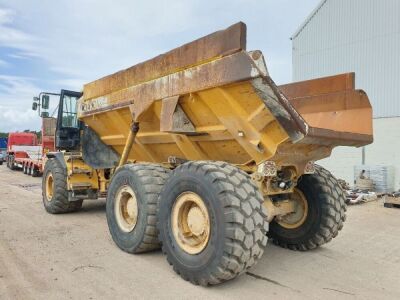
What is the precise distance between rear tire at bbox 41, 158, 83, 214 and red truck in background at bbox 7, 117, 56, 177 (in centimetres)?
564

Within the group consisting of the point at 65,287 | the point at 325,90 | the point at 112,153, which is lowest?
the point at 65,287

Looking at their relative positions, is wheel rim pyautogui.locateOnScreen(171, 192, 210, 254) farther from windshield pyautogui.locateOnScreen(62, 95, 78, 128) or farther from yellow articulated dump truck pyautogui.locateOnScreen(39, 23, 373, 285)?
windshield pyautogui.locateOnScreen(62, 95, 78, 128)

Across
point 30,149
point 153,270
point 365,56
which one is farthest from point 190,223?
point 30,149

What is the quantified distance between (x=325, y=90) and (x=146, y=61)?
7.95 feet

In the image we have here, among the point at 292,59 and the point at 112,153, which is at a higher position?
the point at 292,59

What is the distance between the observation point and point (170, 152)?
5.70 meters

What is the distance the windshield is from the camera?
798 centimetres

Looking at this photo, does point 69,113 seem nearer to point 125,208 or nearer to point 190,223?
point 125,208

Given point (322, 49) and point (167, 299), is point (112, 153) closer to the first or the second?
point (167, 299)

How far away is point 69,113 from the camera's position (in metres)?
8.04

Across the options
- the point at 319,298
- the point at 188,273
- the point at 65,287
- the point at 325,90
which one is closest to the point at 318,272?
the point at 319,298

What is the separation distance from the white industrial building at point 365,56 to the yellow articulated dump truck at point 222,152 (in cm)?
803

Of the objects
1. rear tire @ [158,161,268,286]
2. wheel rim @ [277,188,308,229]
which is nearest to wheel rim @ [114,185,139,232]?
rear tire @ [158,161,268,286]

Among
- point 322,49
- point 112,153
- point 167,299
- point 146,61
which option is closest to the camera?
point 167,299
